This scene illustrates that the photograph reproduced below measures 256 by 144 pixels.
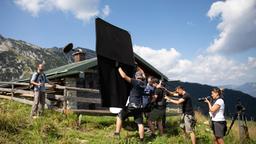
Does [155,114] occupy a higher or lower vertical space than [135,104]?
lower

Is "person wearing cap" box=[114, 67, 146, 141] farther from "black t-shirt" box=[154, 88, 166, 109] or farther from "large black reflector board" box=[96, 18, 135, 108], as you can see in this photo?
"black t-shirt" box=[154, 88, 166, 109]

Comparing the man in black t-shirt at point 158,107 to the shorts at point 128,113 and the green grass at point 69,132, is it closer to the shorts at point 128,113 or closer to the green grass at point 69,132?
the green grass at point 69,132

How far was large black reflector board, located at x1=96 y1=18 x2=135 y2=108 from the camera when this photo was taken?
6.96m

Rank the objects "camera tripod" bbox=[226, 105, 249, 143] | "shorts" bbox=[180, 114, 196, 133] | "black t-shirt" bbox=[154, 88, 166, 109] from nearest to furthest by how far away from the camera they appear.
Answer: "shorts" bbox=[180, 114, 196, 133] < "black t-shirt" bbox=[154, 88, 166, 109] < "camera tripod" bbox=[226, 105, 249, 143]

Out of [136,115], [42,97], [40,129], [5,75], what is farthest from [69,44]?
[5,75]

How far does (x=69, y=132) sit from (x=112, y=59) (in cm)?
416

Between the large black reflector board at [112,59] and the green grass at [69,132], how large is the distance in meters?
1.85

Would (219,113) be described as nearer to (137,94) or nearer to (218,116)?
(218,116)

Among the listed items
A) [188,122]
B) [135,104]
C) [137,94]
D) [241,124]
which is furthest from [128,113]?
[241,124]

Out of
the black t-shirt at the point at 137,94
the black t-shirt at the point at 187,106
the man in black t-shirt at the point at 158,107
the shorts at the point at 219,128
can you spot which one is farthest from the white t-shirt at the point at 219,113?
the man in black t-shirt at the point at 158,107

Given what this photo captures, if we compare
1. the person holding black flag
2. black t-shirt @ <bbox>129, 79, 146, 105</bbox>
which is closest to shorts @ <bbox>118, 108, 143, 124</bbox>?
black t-shirt @ <bbox>129, 79, 146, 105</bbox>

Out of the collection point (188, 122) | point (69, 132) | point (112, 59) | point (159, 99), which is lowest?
point (69, 132)

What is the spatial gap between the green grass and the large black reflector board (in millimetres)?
1846

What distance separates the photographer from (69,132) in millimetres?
10398
